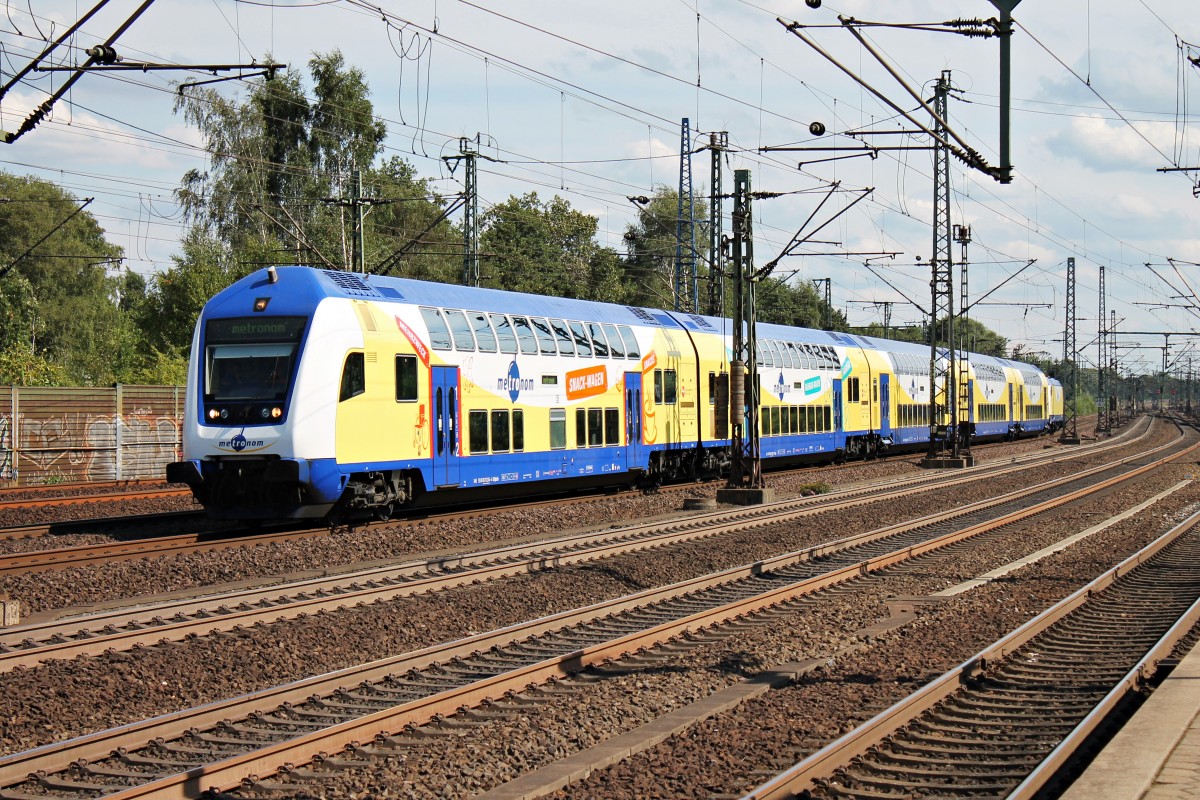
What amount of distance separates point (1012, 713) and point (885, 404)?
35898mm

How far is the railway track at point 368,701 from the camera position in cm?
A: 700

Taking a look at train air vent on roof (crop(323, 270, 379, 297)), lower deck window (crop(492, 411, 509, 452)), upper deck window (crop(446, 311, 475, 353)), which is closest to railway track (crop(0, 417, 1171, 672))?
lower deck window (crop(492, 411, 509, 452))

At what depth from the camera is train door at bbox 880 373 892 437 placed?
43406 mm

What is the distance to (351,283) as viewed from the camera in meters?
19.4

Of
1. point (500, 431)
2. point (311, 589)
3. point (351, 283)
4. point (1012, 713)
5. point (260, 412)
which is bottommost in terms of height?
point (1012, 713)

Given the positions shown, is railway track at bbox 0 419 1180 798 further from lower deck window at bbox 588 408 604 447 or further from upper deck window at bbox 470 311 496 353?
lower deck window at bbox 588 408 604 447

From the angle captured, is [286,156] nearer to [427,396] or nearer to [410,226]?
[410,226]

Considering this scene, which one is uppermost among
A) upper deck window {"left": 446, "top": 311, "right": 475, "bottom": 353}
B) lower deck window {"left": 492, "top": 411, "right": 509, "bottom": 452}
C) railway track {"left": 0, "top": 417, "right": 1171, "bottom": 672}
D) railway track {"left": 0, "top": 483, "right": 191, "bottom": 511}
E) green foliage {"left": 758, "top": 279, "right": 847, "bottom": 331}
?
green foliage {"left": 758, "top": 279, "right": 847, "bottom": 331}

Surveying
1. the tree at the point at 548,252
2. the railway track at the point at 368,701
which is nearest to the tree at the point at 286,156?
the tree at the point at 548,252

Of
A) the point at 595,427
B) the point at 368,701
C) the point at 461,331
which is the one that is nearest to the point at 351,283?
the point at 461,331

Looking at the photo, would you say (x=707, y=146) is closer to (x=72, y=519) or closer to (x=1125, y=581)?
(x=72, y=519)

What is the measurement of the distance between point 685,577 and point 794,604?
2.06 m

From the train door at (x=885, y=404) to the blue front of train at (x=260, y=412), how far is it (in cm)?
2848

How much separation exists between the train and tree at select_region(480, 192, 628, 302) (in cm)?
3830
